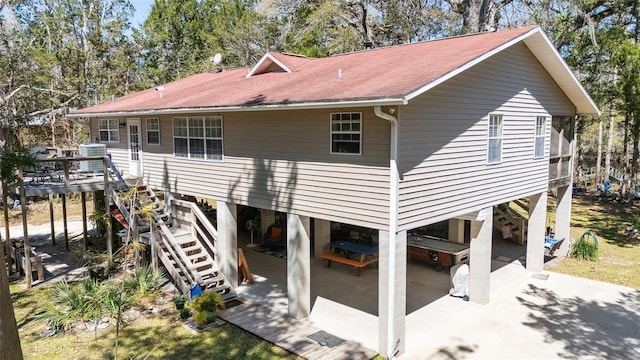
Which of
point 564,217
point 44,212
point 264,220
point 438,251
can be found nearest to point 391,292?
point 438,251

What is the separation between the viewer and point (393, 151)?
827 cm

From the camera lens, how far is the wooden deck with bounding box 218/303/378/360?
870 cm

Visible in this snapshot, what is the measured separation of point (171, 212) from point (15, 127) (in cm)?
2057

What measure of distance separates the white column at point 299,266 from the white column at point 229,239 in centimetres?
250

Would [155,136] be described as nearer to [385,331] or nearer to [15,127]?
[385,331]

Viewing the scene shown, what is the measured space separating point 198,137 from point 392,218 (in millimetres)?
6906

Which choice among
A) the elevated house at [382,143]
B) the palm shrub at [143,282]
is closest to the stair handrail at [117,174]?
the elevated house at [382,143]

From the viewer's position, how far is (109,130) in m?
16.9

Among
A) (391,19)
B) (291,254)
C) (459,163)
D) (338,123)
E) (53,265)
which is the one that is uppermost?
(391,19)

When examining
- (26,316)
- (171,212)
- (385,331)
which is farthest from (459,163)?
(26,316)

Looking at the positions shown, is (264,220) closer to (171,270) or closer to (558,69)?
(171,270)

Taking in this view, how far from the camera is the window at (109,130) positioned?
1647 cm

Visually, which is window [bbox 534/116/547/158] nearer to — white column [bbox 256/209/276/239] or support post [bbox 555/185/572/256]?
support post [bbox 555/185/572/256]

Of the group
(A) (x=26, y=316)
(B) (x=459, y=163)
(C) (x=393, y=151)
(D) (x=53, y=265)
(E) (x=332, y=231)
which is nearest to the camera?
(C) (x=393, y=151)
